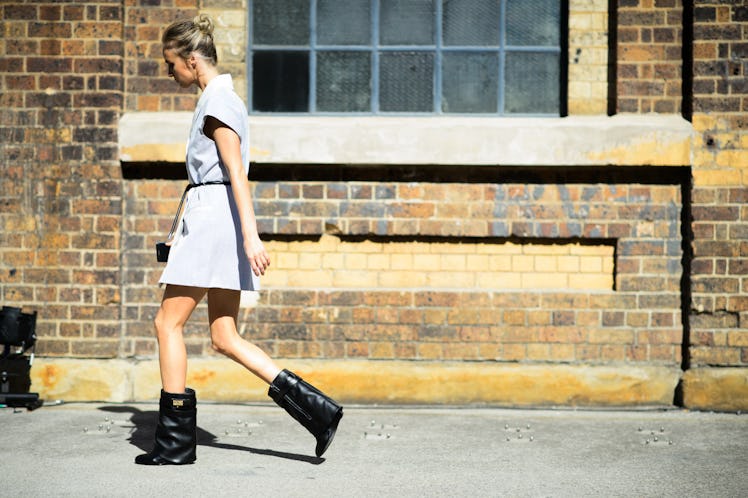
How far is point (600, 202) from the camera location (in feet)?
20.0

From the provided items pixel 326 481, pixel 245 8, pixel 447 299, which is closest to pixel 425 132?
pixel 447 299

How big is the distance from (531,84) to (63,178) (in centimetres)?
310

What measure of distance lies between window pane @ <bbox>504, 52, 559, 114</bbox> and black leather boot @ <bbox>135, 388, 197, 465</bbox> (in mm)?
3094

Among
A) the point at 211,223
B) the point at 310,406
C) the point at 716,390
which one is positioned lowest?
the point at 716,390

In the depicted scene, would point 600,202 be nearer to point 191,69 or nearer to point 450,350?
point 450,350

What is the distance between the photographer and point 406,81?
637 centimetres

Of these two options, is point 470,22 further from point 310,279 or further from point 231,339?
point 231,339

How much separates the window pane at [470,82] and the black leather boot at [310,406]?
2645mm

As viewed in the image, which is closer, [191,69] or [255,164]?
[191,69]

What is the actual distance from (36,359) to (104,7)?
2279 mm

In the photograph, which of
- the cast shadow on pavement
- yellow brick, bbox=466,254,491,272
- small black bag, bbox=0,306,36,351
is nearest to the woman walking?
the cast shadow on pavement

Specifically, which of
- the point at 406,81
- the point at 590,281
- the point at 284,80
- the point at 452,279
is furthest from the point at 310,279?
the point at 590,281

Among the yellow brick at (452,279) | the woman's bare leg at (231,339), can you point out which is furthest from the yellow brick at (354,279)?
the woman's bare leg at (231,339)

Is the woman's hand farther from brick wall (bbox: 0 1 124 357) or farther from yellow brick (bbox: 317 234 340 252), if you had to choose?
brick wall (bbox: 0 1 124 357)
